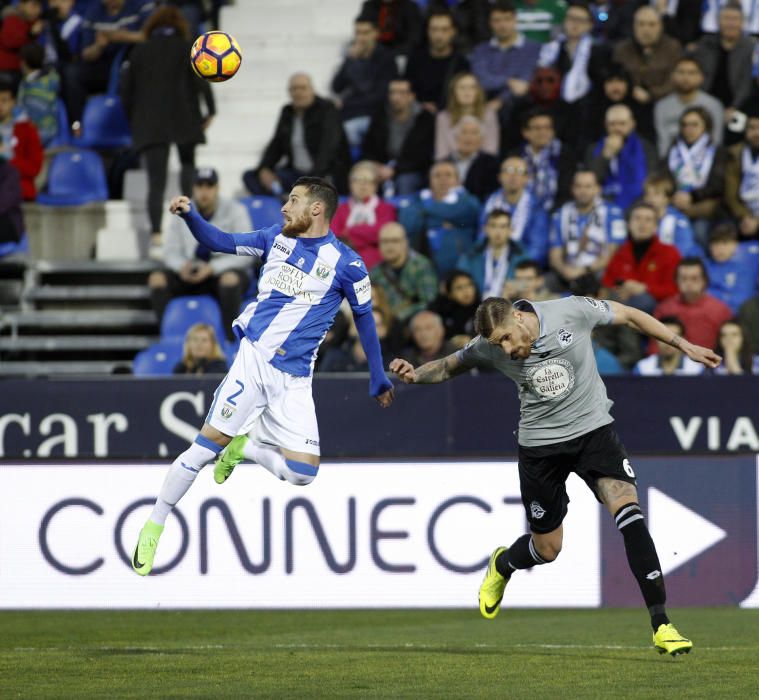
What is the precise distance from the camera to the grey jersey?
7934 mm

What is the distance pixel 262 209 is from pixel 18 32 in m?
4.12

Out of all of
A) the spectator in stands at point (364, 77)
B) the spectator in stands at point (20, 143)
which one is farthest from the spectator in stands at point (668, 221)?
the spectator in stands at point (20, 143)

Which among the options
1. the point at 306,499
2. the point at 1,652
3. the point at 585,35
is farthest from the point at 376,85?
the point at 1,652

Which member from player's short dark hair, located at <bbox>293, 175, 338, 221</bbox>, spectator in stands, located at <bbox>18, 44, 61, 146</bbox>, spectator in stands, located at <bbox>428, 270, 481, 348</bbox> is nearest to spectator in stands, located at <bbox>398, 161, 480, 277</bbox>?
spectator in stands, located at <bbox>428, 270, 481, 348</bbox>

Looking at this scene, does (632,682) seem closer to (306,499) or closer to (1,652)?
(1,652)

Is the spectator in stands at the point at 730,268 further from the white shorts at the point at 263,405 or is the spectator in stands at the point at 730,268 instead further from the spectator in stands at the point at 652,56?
the white shorts at the point at 263,405

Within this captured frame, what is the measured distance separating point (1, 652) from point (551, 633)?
332 cm

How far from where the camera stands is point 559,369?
7.95 meters

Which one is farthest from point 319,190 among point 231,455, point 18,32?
point 18,32

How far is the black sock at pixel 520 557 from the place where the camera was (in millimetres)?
8648

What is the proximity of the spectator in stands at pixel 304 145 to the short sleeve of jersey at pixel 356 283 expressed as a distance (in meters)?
6.59

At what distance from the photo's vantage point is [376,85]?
15.9m

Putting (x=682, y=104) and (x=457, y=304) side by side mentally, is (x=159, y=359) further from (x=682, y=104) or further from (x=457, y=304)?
(x=682, y=104)

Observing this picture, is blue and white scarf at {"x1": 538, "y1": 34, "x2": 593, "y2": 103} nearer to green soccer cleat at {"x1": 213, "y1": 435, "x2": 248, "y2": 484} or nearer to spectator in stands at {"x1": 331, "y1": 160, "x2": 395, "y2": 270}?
spectator in stands at {"x1": 331, "y1": 160, "x2": 395, "y2": 270}
